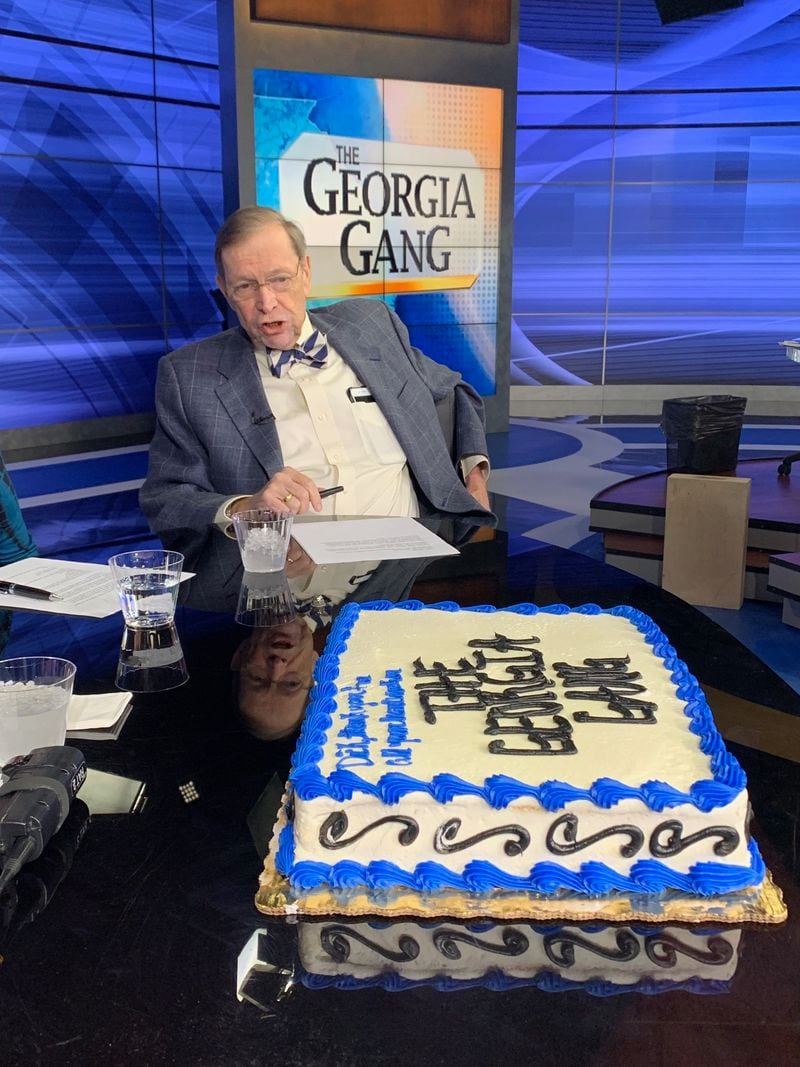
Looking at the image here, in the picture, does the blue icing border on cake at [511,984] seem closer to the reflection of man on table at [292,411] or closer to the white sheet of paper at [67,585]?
the white sheet of paper at [67,585]

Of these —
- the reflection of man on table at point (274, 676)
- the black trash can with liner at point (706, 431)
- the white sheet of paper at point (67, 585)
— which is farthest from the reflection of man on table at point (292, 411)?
the black trash can with liner at point (706, 431)

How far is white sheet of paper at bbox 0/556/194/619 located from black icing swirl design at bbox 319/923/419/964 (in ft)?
2.78

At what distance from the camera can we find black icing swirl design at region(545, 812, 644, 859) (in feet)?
2.58

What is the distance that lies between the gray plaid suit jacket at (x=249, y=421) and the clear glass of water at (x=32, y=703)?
0.84 metres

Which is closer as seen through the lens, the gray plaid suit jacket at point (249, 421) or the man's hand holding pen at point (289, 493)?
the man's hand holding pen at point (289, 493)

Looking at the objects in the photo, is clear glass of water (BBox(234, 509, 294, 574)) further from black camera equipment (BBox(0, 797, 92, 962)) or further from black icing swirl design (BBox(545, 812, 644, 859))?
black icing swirl design (BBox(545, 812, 644, 859))

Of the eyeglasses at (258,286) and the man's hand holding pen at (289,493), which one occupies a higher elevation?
the eyeglasses at (258,286)

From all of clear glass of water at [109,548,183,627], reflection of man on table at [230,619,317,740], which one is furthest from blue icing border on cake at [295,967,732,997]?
clear glass of water at [109,548,183,627]

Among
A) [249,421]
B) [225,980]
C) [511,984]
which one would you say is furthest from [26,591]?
[511,984]

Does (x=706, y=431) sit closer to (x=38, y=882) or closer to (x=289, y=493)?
(x=289, y=493)

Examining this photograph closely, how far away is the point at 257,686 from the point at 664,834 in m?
0.55

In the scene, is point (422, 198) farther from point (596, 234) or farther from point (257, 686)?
point (257, 686)

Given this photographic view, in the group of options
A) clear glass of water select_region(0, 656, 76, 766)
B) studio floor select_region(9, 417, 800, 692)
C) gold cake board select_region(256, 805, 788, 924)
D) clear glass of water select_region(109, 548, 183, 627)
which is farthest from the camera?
studio floor select_region(9, 417, 800, 692)

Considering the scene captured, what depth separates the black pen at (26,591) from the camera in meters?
1.58
